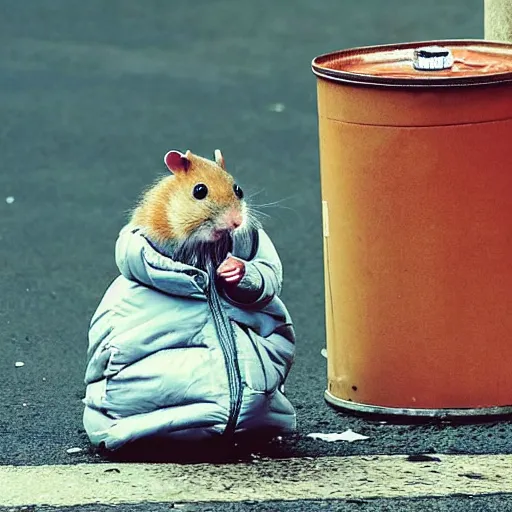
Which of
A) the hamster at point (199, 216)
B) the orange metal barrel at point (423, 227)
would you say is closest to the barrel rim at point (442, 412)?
the orange metal barrel at point (423, 227)

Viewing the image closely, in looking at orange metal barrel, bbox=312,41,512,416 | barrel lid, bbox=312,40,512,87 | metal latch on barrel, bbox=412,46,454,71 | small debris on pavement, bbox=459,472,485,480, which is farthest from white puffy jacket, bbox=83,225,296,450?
metal latch on barrel, bbox=412,46,454,71

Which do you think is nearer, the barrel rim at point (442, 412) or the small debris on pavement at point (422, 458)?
the small debris on pavement at point (422, 458)

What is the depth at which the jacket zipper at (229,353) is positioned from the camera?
390cm

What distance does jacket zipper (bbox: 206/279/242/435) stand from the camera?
390cm

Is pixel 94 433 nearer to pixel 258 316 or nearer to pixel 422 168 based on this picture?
pixel 258 316

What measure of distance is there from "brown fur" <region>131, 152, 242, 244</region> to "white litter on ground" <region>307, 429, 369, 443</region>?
87cm

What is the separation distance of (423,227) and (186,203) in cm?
82

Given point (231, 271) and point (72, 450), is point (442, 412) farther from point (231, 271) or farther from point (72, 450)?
point (72, 450)

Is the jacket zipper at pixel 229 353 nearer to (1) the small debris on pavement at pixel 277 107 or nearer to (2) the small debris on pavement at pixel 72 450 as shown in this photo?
(2) the small debris on pavement at pixel 72 450

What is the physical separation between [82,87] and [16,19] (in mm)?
3276

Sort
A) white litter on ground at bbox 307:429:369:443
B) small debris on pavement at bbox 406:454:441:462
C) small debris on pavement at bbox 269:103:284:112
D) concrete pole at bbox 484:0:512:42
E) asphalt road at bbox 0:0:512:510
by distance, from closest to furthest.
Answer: small debris on pavement at bbox 406:454:441:462
white litter on ground at bbox 307:429:369:443
asphalt road at bbox 0:0:512:510
concrete pole at bbox 484:0:512:42
small debris on pavement at bbox 269:103:284:112

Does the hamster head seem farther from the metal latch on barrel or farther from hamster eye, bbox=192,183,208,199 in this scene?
the metal latch on barrel

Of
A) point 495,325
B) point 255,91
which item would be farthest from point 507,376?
point 255,91

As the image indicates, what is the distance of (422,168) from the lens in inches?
168
